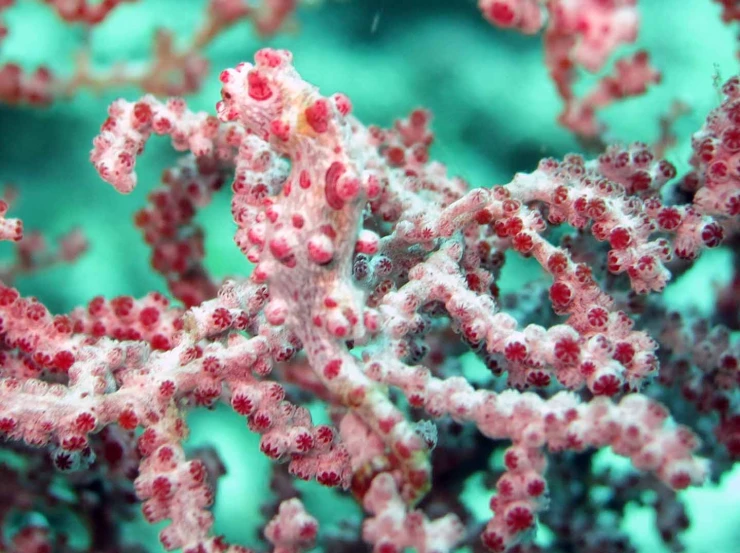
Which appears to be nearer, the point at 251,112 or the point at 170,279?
the point at 251,112

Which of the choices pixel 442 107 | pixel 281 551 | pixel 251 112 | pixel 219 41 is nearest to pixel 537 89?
pixel 442 107

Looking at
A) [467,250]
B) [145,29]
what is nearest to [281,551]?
[467,250]

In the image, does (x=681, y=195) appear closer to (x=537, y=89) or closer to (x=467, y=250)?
(x=467, y=250)

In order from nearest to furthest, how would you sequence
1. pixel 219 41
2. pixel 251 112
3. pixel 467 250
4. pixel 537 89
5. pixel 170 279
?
1. pixel 251 112
2. pixel 467 250
3. pixel 170 279
4. pixel 537 89
5. pixel 219 41

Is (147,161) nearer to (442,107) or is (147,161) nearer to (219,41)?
(219,41)

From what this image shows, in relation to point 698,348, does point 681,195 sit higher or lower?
higher

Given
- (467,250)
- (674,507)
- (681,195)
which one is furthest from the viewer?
(674,507)

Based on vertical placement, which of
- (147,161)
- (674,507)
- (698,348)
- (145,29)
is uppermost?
(698,348)
